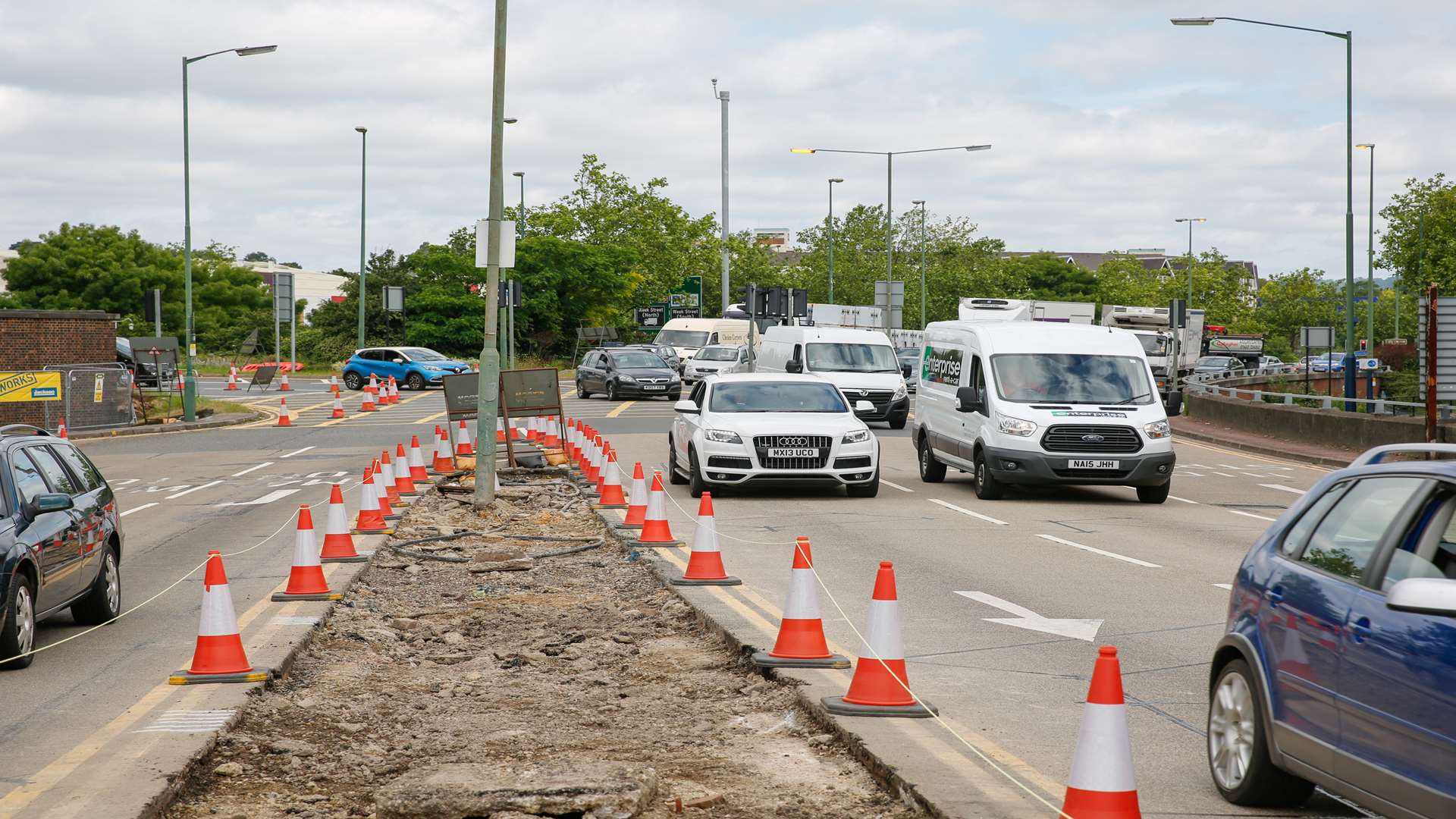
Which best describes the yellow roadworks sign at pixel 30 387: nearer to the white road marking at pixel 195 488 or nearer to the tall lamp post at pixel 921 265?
the white road marking at pixel 195 488

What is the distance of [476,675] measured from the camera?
8758 millimetres

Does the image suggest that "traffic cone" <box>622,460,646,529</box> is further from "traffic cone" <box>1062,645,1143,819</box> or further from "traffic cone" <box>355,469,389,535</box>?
"traffic cone" <box>1062,645,1143,819</box>

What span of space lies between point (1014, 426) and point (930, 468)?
3.24 metres

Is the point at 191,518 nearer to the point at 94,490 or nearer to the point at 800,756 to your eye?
the point at 94,490

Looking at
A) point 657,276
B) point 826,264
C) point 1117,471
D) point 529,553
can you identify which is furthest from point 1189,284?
point 529,553

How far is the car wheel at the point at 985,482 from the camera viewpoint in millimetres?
18156

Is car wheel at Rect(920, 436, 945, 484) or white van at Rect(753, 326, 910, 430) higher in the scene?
white van at Rect(753, 326, 910, 430)

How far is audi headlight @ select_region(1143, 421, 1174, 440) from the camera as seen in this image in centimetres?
1770

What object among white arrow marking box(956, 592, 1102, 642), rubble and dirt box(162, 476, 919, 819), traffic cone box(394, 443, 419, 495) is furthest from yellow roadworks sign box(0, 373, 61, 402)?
white arrow marking box(956, 592, 1102, 642)

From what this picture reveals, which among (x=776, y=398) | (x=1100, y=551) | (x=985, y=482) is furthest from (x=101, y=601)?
(x=985, y=482)

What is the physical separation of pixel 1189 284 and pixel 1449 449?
301 feet

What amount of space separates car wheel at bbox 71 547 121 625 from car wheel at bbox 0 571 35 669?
1.23 meters

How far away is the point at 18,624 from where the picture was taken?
860 cm

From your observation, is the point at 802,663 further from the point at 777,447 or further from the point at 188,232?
the point at 188,232
